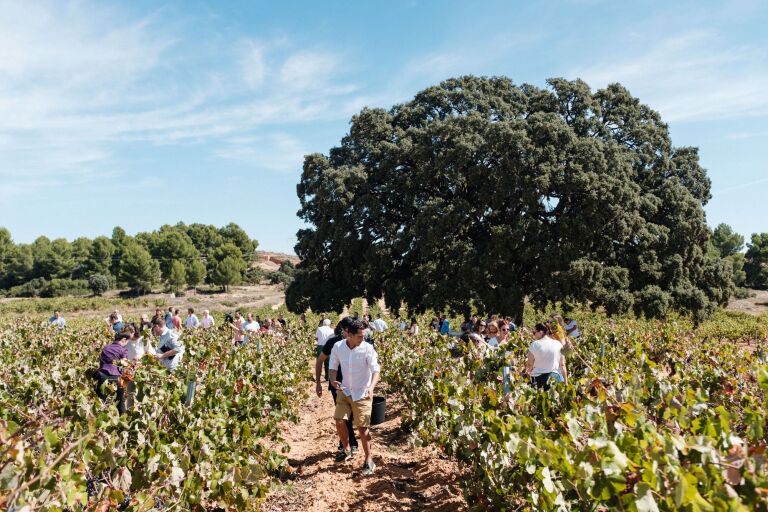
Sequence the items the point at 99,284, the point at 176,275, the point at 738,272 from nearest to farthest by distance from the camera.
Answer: the point at 738,272, the point at 99,284, the point at 176,275

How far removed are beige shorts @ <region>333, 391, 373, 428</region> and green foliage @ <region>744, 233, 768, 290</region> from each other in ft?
222

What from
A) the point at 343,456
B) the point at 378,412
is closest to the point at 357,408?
the point at 343,456

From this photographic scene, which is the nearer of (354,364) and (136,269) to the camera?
(354,364)

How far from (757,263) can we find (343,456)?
69.9m

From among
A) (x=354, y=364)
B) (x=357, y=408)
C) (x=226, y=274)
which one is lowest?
(x=357, y=408)

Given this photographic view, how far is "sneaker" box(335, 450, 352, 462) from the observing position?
5957mm

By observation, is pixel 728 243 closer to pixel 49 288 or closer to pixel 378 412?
pixel 378 412

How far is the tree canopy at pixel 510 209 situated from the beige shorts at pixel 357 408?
12.2 m

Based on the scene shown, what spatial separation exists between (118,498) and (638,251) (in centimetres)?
1846

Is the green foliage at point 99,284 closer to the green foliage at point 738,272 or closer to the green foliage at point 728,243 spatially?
the green foliage at point 738,272

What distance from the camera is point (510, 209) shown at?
1850 cm

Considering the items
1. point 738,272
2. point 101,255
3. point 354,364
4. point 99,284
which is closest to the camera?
point 354,364

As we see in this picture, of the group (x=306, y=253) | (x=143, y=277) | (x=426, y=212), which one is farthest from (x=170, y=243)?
(x=426, y=212)

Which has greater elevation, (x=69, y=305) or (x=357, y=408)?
(x=357, y=408)
